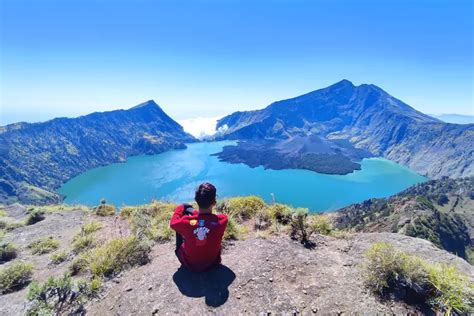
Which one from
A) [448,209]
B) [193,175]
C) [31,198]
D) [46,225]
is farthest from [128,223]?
[31,198]

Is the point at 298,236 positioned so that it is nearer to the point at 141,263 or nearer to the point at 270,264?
the point at 270,264

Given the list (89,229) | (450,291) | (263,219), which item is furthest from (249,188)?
(450,291)

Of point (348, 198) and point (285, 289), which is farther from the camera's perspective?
point (348, 198)

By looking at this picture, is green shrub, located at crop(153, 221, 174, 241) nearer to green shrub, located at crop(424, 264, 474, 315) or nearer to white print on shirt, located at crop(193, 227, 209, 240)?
white print on shirt, located at crop(193, 227, 209, 240)

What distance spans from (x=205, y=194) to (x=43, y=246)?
637 cm

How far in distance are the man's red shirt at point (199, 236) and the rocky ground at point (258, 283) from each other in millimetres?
237

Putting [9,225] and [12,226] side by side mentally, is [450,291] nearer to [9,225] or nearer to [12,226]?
[12,226]

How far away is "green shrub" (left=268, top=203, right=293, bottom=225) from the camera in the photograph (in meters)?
7.49

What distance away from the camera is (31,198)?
169 m

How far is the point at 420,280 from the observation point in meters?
4.11

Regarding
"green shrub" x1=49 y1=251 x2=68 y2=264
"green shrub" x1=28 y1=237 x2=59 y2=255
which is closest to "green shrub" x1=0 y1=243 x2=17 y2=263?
"green shrub" x1=28 y1=237 x2=59 y2=255

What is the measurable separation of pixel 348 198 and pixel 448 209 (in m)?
40.4

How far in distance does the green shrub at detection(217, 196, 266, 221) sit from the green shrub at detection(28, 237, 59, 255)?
16.4 feet

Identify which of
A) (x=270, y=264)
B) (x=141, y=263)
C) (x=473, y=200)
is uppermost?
(x=270, y=264)
